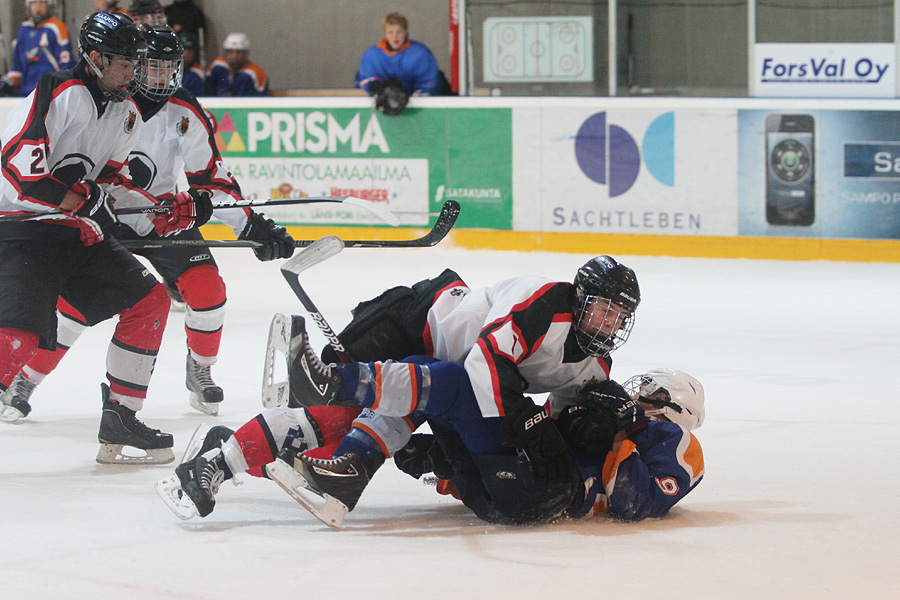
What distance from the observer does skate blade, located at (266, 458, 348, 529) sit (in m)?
2.75

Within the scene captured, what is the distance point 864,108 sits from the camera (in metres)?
7.44

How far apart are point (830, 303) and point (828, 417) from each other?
2.34 meters

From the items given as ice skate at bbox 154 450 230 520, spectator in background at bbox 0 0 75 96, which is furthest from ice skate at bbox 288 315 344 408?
spectator in background at bbox 0 0 75 96

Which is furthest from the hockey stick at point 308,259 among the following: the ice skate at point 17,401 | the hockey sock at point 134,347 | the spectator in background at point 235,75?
the spectator in background at point 235,75

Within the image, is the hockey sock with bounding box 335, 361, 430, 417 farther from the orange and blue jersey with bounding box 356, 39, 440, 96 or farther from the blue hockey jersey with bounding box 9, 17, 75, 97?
the blue hockey jersey with bounding box 9, 17, 75, 97

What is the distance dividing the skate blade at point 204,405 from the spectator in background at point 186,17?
644cm

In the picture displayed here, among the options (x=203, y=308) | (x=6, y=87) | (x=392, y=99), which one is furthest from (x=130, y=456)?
(x=6, y=87)

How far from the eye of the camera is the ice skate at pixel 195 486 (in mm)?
2816

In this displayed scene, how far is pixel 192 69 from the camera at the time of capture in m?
9.18

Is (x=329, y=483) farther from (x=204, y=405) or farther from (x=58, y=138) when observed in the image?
(x=204, y=405)

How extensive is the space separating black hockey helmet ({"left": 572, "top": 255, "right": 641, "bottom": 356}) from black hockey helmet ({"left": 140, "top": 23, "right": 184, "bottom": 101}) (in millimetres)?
1583

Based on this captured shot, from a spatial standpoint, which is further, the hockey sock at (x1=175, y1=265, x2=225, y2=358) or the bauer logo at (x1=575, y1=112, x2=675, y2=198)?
the bauer logo at (x1=575, y1=112, x2=675, y2=198)

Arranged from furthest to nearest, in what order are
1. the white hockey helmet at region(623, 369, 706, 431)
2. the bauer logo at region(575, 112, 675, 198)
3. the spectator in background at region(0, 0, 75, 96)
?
the spectator in background at region(0, 0, 75, 96), the bauer logo at region(575, 112, 675, 198), the white hockey helmet at region(623, 369, 706, 431)

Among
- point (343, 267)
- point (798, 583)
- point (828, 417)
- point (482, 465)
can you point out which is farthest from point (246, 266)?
point (798, 583)
